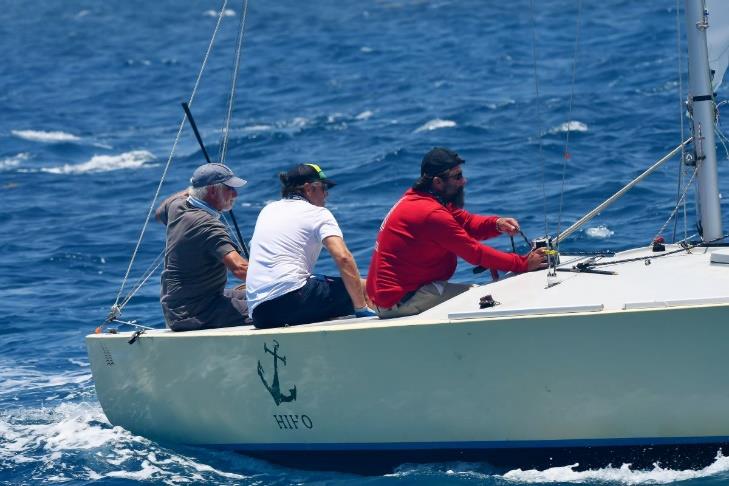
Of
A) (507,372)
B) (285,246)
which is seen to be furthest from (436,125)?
(507,372)

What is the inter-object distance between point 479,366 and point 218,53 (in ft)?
72.0

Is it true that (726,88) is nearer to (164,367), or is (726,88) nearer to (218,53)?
(164,367)

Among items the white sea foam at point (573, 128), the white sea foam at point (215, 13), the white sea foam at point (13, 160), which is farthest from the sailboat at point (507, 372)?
the white sea foam at point (215, 13)

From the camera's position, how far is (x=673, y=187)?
1236 centimetres

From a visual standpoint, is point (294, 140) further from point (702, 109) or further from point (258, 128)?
point (702, 109)

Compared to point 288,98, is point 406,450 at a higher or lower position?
lower

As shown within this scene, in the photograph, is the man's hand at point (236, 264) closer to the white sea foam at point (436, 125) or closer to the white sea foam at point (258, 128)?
the white sea foam at point (436, 125)

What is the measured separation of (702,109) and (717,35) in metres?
0.46

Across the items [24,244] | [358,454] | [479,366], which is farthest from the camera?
[24,244]

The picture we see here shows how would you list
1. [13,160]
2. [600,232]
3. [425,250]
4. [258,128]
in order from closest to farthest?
[425,250]
[600,232]
[13,160]
[258,128]

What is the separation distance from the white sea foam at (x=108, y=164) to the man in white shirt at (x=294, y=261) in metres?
10.8

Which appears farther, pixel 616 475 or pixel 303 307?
pixel 303 307

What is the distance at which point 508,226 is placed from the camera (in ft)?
23.0

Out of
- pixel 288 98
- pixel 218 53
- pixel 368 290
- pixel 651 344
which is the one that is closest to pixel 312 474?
pixel 368 290
